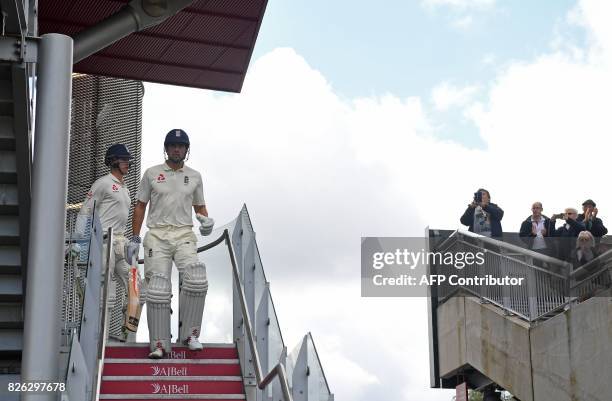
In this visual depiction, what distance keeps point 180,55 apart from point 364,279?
5890 millimetres

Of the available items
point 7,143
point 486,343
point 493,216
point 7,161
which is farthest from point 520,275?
point 7,143

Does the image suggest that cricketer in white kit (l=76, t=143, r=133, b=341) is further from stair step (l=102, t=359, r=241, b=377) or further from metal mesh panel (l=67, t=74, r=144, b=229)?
metal mesh panel (l=67, t=74, r=144, b=229)

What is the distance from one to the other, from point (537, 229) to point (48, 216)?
9431mm

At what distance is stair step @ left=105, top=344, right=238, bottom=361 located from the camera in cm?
1267

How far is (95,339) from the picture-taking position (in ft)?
39.2

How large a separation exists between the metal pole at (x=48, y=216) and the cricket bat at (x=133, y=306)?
11.9 ft

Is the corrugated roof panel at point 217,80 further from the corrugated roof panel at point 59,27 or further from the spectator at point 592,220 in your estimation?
the spectator at point 592,220

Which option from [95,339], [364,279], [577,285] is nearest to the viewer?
[95,339]

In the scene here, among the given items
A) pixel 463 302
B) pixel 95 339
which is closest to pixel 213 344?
pixel 95 339

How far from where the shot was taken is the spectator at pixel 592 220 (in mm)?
16716

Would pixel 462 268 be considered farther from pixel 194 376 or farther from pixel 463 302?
pixel 194 376

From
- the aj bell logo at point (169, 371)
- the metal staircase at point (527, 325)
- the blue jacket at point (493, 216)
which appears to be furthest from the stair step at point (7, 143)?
the blue jacket at point (493, 216)

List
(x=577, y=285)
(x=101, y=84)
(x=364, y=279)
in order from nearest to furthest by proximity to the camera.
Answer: (x=577, y=285) < (x=364, y=279) < (x=101, y=84)

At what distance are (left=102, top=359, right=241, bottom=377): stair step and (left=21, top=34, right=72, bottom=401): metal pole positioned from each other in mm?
2323
